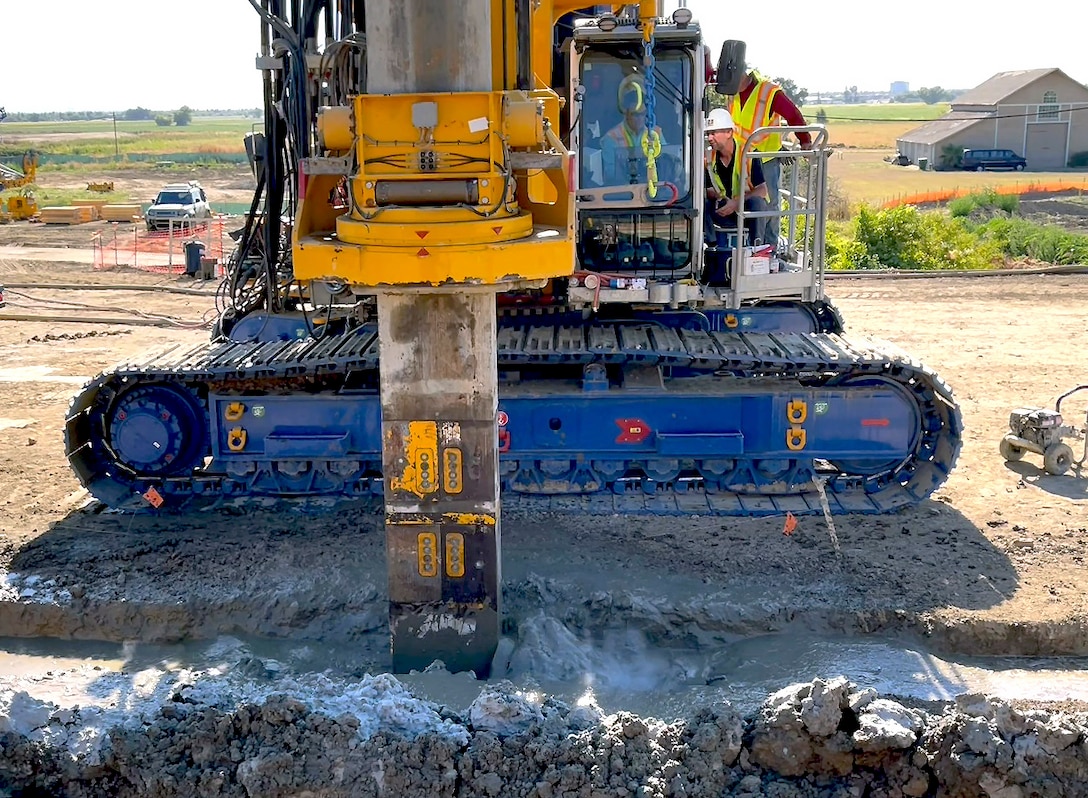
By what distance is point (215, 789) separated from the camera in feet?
17.4

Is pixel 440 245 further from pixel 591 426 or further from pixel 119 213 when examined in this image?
pixel 119 213

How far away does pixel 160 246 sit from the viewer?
2658 centimetres

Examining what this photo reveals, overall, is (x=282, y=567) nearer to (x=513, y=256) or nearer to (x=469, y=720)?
(x=469, y=720)

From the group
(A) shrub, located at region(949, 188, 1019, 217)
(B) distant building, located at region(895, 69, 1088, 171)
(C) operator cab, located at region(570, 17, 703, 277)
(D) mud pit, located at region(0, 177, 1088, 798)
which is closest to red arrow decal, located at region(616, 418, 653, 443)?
(D) mud pit, located at region(0, 177, 1088, 798)

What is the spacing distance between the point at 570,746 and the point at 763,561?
10.2 ft

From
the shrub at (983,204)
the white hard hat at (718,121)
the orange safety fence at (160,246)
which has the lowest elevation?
the orange safety fence at (160,246)

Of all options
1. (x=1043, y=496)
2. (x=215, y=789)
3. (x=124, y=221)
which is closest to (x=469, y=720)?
(x=215, y=789)

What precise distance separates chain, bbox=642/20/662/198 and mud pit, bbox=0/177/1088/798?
2.51 m

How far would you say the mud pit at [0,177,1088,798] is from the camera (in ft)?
17.5

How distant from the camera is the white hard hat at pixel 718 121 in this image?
881 cm

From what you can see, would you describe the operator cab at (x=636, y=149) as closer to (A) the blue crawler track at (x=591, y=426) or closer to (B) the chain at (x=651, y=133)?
(B) the chain at (x=651, y=133)

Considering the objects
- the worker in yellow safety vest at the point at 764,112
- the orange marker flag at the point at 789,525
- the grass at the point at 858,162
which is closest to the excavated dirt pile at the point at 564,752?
the orange marker flag at the point at 789,525

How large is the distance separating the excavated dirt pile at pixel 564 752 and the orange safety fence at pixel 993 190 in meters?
29.9

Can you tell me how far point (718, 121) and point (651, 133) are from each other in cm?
60
